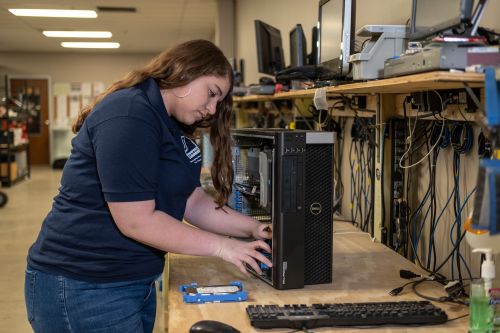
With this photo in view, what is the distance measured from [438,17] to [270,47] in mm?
2556

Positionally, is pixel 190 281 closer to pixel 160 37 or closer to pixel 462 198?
pixel 462 198

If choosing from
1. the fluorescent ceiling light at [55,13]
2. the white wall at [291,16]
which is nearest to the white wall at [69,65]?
the fluorescent ceiling light at [55,13]

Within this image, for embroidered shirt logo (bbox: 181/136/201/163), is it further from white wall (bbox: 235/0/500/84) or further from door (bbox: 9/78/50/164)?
door (bbox: 9/78/50/164)

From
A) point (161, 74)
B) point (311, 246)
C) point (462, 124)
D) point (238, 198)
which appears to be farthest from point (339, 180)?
point (161, 74)

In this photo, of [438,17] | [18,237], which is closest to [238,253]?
[438,17]

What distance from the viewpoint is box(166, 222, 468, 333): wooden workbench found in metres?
1.36

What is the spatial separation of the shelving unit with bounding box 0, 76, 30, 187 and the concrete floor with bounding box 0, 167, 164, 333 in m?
0.20

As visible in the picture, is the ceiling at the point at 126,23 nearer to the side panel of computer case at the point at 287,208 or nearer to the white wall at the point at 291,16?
the white wall at the point at 291,16

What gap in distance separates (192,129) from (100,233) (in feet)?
1.34

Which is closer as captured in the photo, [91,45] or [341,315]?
[341,315]

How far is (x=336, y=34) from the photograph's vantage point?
245 cm

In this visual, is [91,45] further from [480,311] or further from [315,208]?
[480,311]

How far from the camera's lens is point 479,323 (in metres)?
1.25

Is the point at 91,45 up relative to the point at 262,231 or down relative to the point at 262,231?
up
